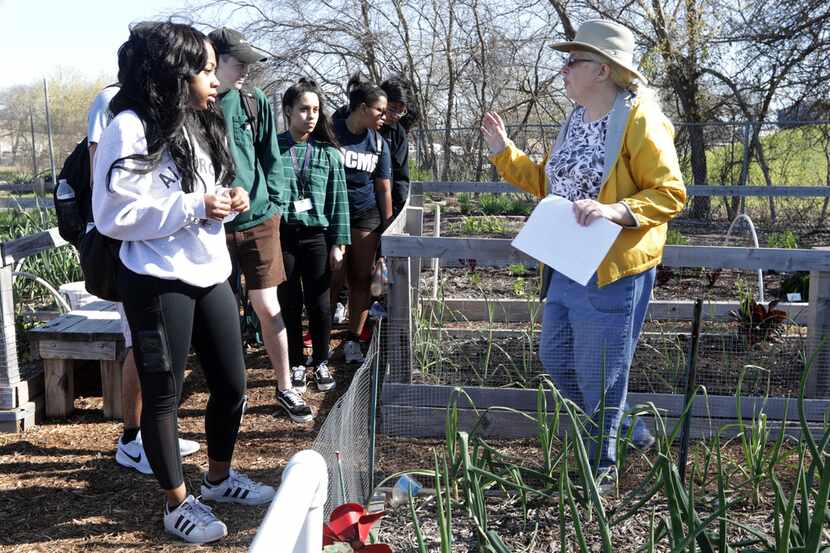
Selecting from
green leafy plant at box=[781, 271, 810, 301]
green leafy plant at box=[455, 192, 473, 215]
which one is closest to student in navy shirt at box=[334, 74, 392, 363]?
green leafy plant at box=[781, 271, 810, 301]

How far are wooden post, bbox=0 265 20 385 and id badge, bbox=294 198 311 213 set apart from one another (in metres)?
1.36

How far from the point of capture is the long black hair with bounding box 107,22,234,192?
8.36 ft

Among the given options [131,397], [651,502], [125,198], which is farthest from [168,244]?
[651,502]

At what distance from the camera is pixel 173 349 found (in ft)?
8.73

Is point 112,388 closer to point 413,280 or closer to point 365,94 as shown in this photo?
point 413,280

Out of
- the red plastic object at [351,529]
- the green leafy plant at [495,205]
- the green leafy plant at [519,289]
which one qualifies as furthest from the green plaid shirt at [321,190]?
the green leafy plant at [495,205]

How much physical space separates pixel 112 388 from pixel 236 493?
1357mm

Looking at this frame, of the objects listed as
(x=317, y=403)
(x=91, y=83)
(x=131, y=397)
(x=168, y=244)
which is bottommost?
(x=317, y=403)

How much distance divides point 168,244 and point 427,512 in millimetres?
1100

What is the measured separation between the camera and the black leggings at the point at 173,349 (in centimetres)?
262

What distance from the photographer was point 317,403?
4445 mm

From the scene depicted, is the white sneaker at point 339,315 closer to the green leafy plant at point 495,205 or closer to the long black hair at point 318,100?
the long black hair at point 318,100

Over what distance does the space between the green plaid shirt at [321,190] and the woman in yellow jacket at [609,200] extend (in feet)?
5.57

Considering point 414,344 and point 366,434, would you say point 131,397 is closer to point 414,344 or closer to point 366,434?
point 366,434
